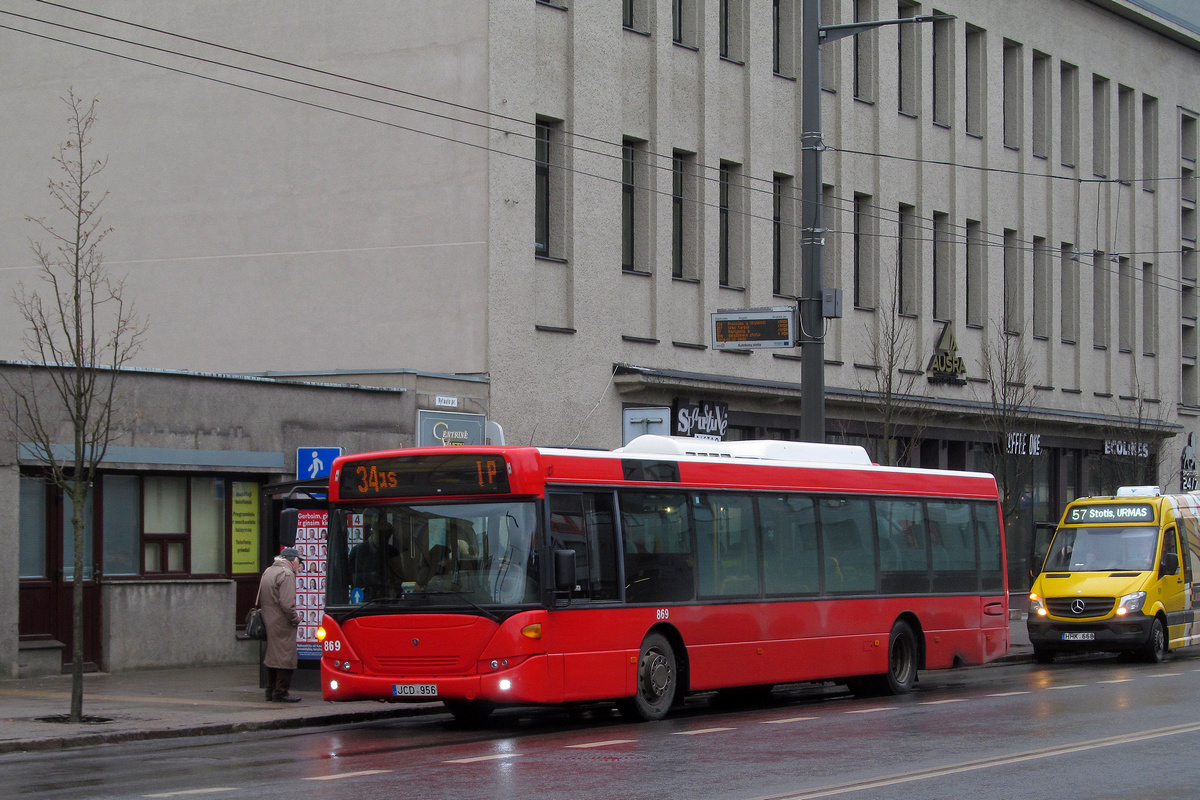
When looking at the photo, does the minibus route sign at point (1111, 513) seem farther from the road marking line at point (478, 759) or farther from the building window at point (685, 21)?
the road marking line at point (478, 759)

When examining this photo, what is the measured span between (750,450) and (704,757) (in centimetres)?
606

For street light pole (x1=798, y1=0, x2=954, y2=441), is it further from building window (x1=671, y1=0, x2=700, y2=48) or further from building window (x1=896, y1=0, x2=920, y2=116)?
building window (x1=896, y1=0, x2=920, y2=116)

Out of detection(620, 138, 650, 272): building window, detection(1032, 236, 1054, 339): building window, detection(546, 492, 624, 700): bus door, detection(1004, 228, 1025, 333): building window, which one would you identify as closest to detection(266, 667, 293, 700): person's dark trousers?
detection(546, 492, 624, 700): bus door

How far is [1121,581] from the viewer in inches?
971

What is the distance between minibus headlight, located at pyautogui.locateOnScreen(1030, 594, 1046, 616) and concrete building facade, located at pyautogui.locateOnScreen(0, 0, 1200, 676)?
12.5 feet

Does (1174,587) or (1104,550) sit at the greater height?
(1104,550)

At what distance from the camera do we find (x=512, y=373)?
25.8 meters

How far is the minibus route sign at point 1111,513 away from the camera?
2559cm

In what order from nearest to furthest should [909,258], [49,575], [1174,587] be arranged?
[49,575], [1174,587], [909,258]

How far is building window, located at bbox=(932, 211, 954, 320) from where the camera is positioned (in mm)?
37344

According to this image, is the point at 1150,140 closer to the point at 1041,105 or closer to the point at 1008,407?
the point at 1041,105

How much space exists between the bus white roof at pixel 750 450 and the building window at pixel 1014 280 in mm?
20586

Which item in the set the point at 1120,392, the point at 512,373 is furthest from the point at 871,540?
the point at 1120,392

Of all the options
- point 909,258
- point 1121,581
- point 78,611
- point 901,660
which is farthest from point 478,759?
point 909,258
